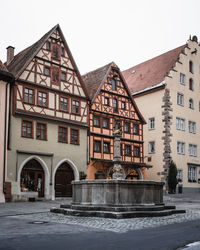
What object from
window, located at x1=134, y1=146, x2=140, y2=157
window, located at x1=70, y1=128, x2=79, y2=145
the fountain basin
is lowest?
the fountain basin

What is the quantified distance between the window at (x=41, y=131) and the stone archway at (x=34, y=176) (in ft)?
4.92

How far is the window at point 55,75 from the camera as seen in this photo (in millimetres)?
27812

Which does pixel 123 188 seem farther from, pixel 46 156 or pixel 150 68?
pixel 150 68

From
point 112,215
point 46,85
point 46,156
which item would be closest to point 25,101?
point 46,85

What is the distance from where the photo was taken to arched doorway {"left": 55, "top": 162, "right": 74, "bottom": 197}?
1082 inches

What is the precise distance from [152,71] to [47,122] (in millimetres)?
17074

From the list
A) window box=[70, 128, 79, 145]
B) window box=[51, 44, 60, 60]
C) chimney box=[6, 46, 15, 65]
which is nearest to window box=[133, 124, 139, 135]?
window box=[70, 128, 79, 145]

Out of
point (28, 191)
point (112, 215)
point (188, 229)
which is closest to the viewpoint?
point (188, 229)

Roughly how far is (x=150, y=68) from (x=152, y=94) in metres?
4.98

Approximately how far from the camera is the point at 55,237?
27.8 ft

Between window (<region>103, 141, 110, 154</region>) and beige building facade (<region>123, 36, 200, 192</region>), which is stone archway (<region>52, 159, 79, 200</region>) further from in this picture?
beige building facade (<region>123, 36, 200, 192</region>)

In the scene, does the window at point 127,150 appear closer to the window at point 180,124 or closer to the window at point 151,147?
the window at point 151,147

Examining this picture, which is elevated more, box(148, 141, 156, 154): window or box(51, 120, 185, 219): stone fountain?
box(148, 141, 156, 154): window

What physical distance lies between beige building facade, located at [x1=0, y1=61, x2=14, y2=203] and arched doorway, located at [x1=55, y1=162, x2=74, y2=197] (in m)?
4.79
